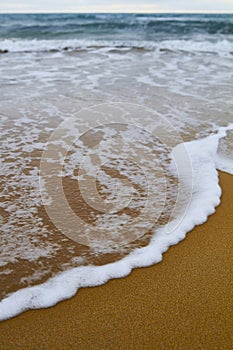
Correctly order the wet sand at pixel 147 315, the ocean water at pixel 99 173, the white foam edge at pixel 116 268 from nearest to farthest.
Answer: the wet sand at pixel 147 315
the white foam edge at pixel 116 268
the ocean water at pixel 99 173

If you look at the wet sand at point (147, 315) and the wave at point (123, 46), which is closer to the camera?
the wet sand at point (147, 315)

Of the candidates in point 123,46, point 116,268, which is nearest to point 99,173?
point 116,268

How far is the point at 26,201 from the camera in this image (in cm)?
252

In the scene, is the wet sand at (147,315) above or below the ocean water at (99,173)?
below

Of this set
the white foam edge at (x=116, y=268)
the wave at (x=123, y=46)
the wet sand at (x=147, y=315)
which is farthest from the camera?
the wave at (x=123, y=46)

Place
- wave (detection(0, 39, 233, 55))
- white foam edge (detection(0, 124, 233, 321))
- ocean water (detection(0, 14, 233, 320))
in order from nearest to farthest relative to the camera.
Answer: white foam edge (detection(0, 124, 233, 321))
ocean water (detection(0, 14, 233, 320))
wave (detection(0, 39, 233, 55))

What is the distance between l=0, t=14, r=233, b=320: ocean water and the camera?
1957 millimetres

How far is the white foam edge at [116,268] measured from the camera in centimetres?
169

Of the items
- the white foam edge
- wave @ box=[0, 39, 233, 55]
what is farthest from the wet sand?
wave @ box=[0, 39, 233, 55]

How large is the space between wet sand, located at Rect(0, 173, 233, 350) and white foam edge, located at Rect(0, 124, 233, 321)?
4cm

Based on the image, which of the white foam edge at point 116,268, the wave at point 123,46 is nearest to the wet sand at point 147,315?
the white foam edge at point 116,268

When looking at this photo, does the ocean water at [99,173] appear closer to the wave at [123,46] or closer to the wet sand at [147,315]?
the wet sand at [147,315]

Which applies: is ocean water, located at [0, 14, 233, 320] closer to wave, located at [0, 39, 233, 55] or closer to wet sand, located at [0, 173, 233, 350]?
wet sand, located at [0, 173, 233, 350]

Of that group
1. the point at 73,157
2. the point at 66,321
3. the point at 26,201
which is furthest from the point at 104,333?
the point at 73,157
